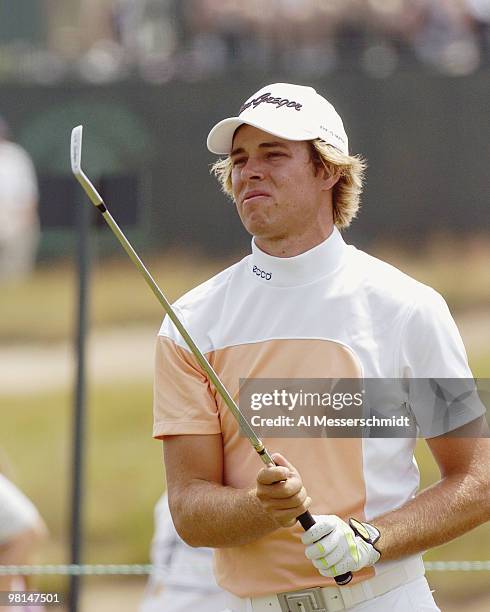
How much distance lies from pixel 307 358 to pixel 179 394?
0.26 metres

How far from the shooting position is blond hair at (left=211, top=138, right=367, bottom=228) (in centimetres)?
315

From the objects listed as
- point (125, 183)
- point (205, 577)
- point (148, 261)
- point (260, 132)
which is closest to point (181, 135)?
point (148, 261)

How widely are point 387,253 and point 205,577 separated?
8961 mm

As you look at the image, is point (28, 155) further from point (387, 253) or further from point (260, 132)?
point (260, 132)

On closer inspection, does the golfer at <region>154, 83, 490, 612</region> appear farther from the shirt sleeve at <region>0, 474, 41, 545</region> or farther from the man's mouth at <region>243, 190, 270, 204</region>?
the shirt sleeve at <region>0, 474, 41, 545</region>

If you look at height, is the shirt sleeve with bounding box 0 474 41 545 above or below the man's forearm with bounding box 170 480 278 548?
above

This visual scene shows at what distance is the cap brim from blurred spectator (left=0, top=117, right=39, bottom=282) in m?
9.48

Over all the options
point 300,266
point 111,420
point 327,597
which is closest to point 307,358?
point 300,266

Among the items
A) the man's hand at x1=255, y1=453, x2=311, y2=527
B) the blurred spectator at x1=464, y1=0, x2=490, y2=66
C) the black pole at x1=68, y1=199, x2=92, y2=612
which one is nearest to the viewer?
the man's hand at x1=255, y1=453, x2=311, y2=527

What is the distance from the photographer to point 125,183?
521 cm

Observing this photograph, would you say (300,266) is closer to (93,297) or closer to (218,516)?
(218,516)

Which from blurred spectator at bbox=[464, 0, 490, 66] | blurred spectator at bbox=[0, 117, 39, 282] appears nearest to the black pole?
blurred spectator at bbox=[0, 117, 39, 282]

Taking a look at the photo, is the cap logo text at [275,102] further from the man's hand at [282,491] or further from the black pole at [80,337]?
the black pole at [80,337]

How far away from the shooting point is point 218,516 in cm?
294
